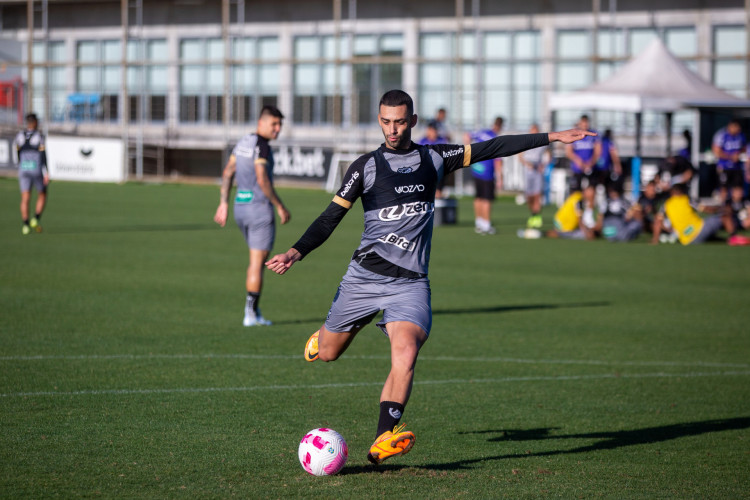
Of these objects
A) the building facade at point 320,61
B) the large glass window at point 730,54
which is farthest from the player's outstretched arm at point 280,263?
the large glass window at point 730,54

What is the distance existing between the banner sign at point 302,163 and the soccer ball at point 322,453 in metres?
33.6

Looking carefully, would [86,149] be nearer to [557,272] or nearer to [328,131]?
[328,131]

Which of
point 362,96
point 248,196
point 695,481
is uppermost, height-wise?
point 362,96

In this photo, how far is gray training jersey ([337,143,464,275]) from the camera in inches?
244

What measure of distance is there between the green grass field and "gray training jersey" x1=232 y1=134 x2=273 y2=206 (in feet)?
4.58

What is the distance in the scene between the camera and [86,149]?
138ft

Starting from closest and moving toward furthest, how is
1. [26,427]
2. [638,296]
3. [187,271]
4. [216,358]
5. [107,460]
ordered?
[107,460], [26,427], [216,358], [638,296], [187,271]

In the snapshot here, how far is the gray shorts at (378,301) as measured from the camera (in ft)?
20.2

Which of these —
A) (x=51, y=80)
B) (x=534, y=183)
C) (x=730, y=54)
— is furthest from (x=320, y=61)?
(x=534, y=183)

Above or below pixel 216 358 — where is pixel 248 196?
above

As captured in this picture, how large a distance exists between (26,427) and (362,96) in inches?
1555

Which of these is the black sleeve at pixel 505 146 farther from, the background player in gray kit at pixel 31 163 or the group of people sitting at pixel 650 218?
the background player in gray kit at pixel 31 163

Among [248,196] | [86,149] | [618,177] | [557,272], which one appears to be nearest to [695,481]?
[248,196]

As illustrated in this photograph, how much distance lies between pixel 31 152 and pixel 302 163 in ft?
64.7
